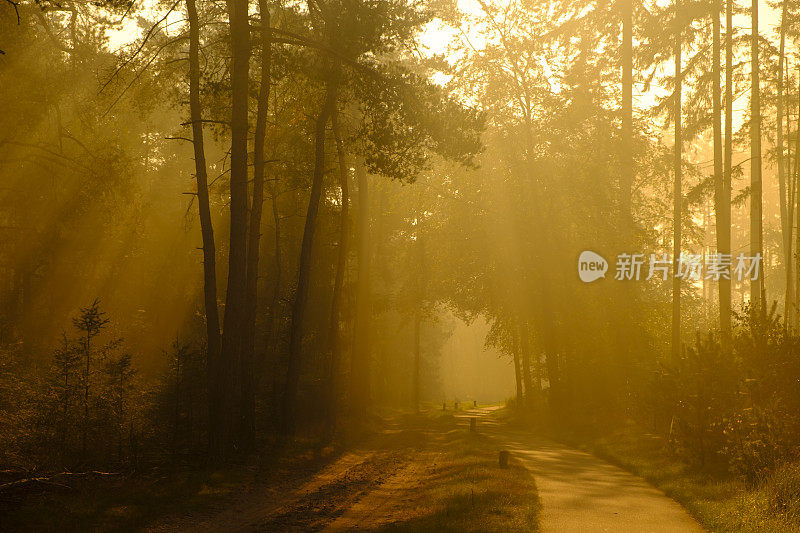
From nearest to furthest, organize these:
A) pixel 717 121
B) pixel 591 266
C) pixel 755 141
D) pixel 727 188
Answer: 1. pixel 717 121
2. pixel 727 188
3. pixel 755 141
4. pixel 591 266

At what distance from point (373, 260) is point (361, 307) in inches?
310

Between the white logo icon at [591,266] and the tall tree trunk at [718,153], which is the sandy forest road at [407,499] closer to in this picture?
the tall tree trunk at [718,153]

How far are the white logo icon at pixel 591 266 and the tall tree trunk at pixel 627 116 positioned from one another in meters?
2.22

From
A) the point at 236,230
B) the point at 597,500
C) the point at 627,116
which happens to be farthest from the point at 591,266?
the point at 597,500

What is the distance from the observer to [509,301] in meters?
32.1

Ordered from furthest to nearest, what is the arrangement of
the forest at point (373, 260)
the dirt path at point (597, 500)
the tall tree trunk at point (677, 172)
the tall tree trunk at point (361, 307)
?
the tall tree trunk at point (361, 307)
the tall tree trunk at point (677, 172)
the forest at point (373, 260)
the dirt path at point (597, 500)

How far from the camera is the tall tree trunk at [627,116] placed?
91.0 feet

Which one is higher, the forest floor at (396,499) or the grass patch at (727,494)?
the grass patch at (727,494)

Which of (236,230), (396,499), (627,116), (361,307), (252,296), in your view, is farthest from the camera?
(361,307)

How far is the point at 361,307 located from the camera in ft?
109

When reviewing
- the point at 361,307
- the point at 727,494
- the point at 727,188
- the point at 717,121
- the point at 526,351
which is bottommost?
the point at 727,494

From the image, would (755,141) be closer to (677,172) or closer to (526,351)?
(677,172)

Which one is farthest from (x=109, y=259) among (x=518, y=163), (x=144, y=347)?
(x=518, y=163)

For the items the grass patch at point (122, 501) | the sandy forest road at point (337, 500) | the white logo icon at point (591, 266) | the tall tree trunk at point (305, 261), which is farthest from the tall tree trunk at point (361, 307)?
the grass patch at point (122, 501)
